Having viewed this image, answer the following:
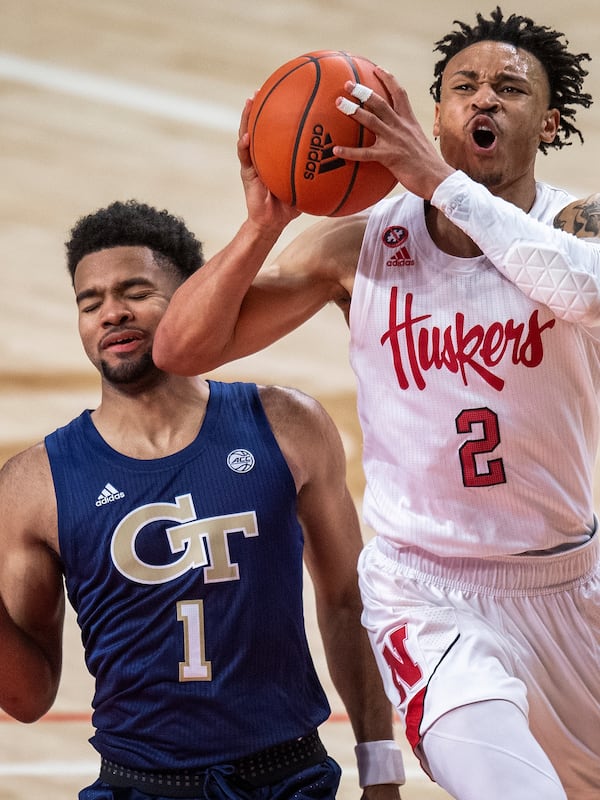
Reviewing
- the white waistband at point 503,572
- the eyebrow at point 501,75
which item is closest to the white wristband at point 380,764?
the white waistband at point 503,572

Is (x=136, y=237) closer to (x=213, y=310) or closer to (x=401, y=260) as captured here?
(x=213, y=310)

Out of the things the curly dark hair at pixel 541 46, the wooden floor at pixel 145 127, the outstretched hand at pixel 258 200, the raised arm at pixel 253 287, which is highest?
the wooden floor at pixel 145 127

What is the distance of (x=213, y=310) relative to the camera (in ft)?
8.87

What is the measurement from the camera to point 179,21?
264 inches

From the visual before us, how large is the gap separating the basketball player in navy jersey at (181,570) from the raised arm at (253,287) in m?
0.38

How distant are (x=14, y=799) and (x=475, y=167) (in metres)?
2.75

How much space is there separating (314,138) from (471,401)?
2.12 feet

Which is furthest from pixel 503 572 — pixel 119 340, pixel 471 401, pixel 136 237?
pixel 136 237

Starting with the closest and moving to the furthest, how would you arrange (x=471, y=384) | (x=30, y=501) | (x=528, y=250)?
(x=528, y=250) → (x=471, y=384) → (x=30, y=501)

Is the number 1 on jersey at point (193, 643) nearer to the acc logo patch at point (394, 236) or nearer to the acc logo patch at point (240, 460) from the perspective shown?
the acc logo patch at point (240, 460)

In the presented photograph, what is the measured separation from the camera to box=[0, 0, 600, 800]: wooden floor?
19.0ft

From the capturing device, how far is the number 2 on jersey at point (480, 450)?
2588mm

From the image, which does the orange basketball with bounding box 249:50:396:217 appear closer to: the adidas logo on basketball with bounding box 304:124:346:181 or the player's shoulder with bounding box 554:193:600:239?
the adidas logo on basketball with bounding box 304:124:346:181

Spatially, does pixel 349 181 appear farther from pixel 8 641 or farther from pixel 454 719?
pixel 8 641
